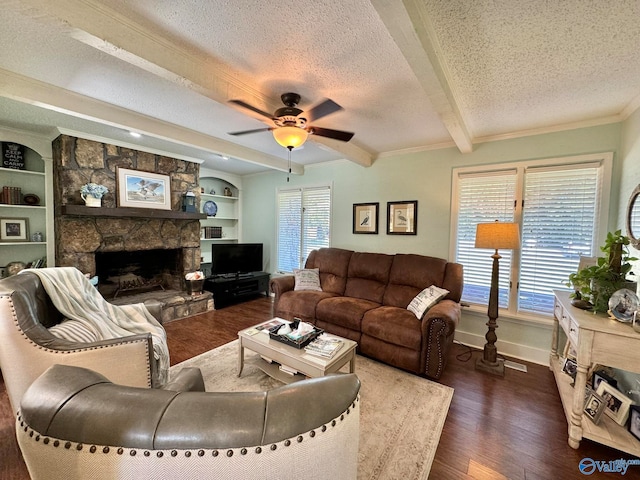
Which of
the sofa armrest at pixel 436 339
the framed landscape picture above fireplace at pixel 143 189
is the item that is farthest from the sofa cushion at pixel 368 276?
the framed landscape picture above fireplace at pixel 143 189

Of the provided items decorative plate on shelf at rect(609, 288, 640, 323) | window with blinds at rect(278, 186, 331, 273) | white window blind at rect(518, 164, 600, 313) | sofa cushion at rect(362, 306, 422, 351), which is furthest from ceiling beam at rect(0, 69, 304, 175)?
decorative plate on shelf at rect(609, 288, 640, 323)

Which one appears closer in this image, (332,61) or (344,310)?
(332,61)

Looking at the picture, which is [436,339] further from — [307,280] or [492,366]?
[307,280]

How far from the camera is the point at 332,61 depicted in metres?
1.71

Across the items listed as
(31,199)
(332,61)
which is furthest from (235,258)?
(332,61)

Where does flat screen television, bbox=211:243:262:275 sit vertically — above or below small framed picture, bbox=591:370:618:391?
above

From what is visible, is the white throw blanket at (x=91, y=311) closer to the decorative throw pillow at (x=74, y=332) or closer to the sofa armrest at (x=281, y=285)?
the decorative throw pillow at (x=74, y=332)

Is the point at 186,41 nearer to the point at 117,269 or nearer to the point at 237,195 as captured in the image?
the point at 117,269

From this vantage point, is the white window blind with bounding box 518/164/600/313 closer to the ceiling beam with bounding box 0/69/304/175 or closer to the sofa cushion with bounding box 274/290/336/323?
the sofa cushion with bounding box 274/290/336/323

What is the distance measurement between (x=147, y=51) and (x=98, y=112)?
1337mm

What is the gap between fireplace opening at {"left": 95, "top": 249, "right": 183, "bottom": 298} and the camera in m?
3.79

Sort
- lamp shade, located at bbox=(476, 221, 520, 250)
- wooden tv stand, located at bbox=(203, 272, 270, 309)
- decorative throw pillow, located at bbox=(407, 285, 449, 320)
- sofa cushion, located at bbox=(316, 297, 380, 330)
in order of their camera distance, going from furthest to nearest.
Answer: wooden tv stand, located at bbox=(203, 272, 270, 309) → sofa cushion, located at bbox=(316, 297, 380, 330) → decorative throw pillow, located at bbox=(407, 285, 449, 320) → lamp shade, located at bbox=(476, 221, 520, 250)

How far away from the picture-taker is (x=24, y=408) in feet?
1.84

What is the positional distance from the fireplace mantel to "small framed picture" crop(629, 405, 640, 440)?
4.92m
